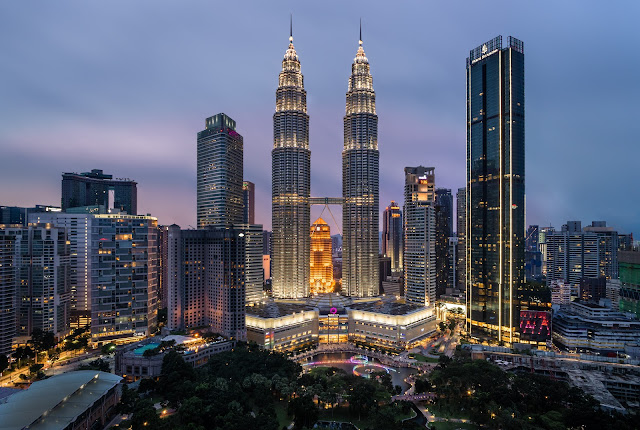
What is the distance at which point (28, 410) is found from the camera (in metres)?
36.8

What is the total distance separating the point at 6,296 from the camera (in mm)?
63281

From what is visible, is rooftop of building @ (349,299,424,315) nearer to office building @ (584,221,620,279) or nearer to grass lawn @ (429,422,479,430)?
grass lawn @ (429,422,479,430)

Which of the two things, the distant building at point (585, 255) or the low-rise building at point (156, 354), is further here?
the distant building at point (585, 255)

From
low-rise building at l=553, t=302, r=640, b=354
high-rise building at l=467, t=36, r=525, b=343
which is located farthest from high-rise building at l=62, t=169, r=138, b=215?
low-rise building at l=553, t=302, r=640, b=354

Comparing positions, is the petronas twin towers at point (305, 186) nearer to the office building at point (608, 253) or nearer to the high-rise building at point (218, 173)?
the high-rise building at point (218, 173)

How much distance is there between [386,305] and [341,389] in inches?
1776

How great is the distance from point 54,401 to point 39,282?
4622 centimetres

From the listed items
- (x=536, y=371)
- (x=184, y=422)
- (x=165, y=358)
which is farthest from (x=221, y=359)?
(x=536, y=371)

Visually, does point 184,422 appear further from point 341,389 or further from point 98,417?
point 341,389

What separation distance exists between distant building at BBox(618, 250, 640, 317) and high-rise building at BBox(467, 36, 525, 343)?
1948 cm

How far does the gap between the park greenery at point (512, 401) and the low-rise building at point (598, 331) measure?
78.7ft

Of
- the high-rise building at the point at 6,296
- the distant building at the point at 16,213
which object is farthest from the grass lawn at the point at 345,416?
the distant building at the point at 16,213

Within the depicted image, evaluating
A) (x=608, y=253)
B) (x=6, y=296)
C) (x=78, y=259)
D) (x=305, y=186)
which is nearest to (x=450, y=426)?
(x=6, y=296)

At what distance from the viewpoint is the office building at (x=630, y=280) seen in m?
73.5
